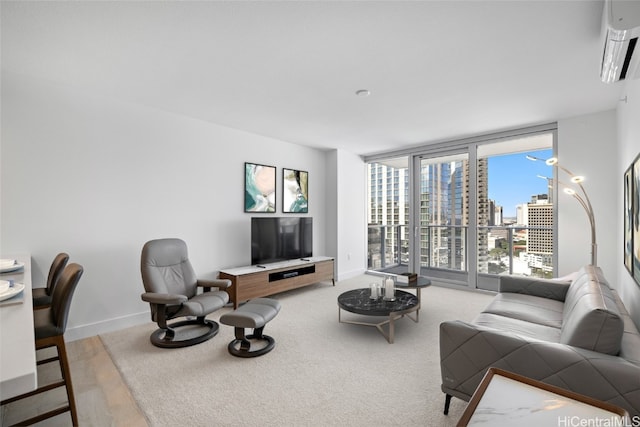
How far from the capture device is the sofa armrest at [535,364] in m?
1.35

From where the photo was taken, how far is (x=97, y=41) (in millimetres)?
A: 2285

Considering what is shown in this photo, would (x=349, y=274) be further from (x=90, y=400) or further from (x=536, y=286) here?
(x=90, y=400)

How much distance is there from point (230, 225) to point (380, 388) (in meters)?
3.10

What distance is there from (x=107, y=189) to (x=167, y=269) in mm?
1110

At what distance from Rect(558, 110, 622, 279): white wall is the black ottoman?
398 centimetres

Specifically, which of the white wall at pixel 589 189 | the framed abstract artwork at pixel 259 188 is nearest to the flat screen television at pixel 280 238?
the framed abstract artwork at pixel 259 188

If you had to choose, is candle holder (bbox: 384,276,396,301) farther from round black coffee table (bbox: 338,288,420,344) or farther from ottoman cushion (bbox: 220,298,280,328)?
ottoman cushion (bbox: 220,298,280,328)

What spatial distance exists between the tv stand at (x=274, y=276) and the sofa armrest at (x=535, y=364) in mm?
2826

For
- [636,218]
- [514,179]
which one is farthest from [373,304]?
[514,179]

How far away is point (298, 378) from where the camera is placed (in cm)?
240

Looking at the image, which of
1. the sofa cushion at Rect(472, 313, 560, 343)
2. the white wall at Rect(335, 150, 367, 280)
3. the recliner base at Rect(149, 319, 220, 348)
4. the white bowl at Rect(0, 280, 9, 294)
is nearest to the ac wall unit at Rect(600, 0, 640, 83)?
the sofa cushion at Rect(472, 313, 560, 343)

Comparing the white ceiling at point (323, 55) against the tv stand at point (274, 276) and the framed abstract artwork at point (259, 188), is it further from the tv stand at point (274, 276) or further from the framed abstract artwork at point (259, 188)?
the tv stand at point (274, 276)


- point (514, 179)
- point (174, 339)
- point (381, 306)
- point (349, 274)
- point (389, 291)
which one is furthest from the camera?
point (349, 274)

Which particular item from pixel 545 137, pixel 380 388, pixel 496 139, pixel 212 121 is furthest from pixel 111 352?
pixel 545 137
